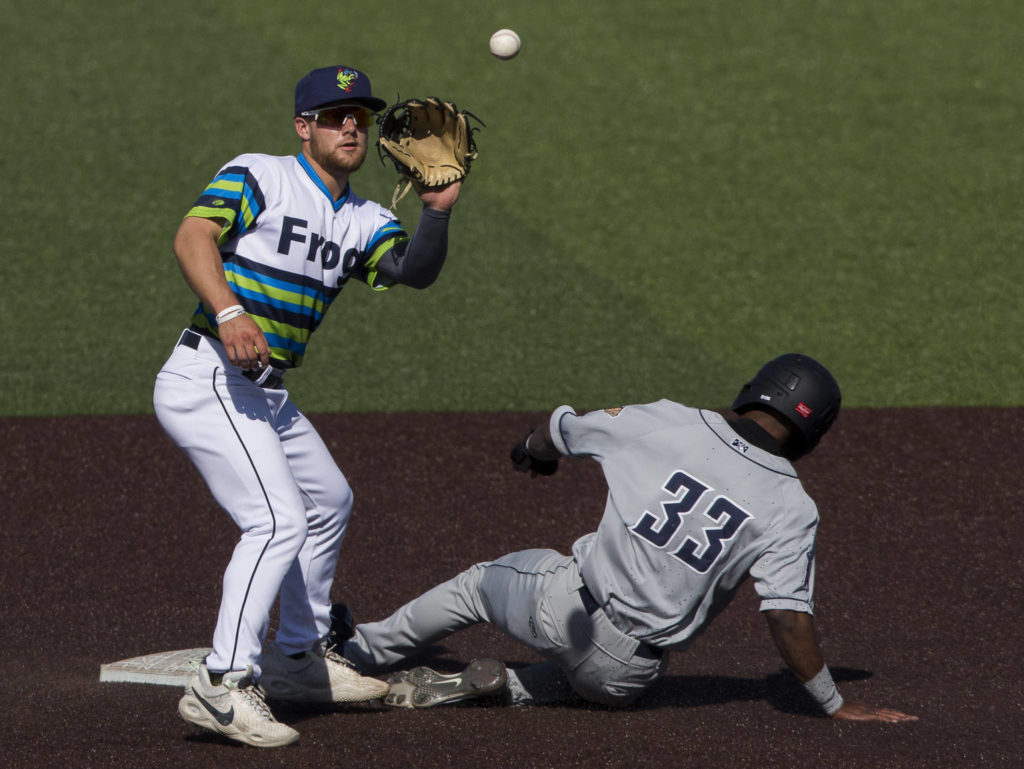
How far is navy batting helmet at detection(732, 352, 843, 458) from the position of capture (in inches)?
165

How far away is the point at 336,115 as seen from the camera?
14.6 feet

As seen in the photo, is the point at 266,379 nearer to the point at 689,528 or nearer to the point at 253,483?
the point at 253,483

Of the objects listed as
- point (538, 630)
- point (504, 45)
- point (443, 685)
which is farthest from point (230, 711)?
point (504, 45)

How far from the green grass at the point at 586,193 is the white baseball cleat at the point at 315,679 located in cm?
364

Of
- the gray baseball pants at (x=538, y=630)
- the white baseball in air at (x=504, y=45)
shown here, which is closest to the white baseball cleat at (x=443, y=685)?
the gray baseball pants at (x=538, y=630)

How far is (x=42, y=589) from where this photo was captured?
18.5 feet

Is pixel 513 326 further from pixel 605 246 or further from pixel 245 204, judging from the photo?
pixel 245 204

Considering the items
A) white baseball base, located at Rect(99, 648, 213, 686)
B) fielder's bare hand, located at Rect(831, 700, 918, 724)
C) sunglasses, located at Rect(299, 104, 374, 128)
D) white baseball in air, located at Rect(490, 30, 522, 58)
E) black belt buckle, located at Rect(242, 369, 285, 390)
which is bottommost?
white baseball base, located at Rect(99, 648, 213, 686)

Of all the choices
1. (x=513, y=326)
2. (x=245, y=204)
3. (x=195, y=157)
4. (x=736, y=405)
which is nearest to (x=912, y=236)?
(x=513, y=326)

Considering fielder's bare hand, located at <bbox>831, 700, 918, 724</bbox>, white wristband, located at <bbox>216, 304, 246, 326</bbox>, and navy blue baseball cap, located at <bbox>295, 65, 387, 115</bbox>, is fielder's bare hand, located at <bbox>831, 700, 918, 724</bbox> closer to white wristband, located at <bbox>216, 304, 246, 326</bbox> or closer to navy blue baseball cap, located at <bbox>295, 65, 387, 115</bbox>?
white wristband, located at <bbox>216, 304, 246, 326</bbox>

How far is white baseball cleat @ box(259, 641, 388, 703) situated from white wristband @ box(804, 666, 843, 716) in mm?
1414

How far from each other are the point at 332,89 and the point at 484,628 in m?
2.36

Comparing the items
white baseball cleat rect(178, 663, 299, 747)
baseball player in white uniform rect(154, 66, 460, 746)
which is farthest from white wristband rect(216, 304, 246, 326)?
white baseball cleat rect(178, 663, 299, 747)

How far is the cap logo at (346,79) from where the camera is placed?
440 centimetres
